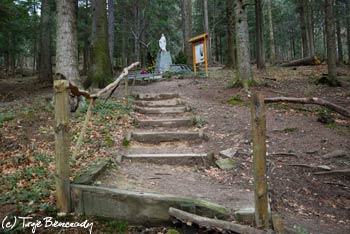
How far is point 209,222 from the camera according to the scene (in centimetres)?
331

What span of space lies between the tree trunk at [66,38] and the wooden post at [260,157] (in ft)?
20.1

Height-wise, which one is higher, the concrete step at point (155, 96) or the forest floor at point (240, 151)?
the concrete step at point (155, 96)

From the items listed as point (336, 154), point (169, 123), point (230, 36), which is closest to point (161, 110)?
point (169, 123)

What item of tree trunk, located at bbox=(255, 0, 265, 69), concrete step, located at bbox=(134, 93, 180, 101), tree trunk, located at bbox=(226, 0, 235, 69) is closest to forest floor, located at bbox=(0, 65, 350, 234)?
concrete step, located at bbox=(134, 93, 180, 101)

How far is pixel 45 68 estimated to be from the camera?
55.5ft

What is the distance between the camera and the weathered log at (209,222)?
10.3ft

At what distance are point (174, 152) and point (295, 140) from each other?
2.77 metres

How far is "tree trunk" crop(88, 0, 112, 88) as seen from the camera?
36.0 ft

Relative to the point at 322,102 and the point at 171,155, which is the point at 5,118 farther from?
the point at 322,102

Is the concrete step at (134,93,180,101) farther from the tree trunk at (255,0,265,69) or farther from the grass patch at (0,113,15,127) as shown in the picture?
the tree trunk at (255,0,265,69)

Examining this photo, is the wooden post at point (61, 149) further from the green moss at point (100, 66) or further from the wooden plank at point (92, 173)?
the green moss at point (100, 66)

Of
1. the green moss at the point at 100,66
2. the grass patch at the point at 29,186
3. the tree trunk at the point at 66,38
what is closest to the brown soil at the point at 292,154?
the grass patch at the point at 29,186

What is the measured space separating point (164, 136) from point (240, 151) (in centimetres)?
182

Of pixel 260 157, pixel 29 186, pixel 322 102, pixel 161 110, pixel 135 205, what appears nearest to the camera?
pixel 322 102
